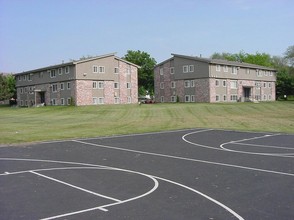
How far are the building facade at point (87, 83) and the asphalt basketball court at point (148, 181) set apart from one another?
39694 mm

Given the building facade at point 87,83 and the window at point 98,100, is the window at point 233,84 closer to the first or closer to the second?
the building facade at point 87,83

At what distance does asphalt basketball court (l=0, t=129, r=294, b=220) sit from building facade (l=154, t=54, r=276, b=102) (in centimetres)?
4476

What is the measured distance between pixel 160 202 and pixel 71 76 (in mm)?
52425

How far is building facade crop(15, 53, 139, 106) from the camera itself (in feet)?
192

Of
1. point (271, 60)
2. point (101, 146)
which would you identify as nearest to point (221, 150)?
point (101, 146)

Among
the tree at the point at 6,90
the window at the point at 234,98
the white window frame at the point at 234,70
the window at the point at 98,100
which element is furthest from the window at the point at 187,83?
the tree at the point at 6,90

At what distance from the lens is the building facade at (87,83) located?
58.5 metres

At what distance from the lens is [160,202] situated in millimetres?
8586

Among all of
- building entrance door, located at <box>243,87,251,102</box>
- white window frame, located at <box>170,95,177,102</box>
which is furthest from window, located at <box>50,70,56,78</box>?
building entrance door, located at <box>243,87,251,102</box>

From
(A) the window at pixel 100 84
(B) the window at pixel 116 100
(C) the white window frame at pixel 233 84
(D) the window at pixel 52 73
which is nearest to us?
(A) the window at pixel 100 84

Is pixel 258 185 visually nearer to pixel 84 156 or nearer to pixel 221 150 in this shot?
pixel 221 150

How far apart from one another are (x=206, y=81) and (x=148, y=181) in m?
53.6

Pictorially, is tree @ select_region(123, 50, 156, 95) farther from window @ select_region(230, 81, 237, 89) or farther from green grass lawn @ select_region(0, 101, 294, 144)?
green grass lawn @ select_region(0, 101, 294, 144)

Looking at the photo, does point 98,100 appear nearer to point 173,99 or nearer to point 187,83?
point 173,99
